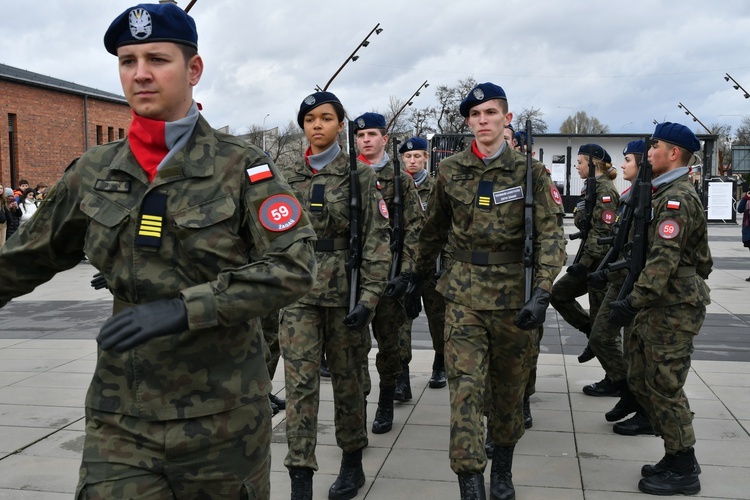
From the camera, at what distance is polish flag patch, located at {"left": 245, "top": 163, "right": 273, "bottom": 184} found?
241 centimetres

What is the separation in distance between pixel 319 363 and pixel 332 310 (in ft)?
1.06

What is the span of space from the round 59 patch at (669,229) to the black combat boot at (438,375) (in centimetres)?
274

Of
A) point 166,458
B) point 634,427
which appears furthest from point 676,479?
point 166,458

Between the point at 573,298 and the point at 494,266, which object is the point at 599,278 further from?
the point at 573,298

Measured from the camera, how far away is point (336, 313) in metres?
4.65

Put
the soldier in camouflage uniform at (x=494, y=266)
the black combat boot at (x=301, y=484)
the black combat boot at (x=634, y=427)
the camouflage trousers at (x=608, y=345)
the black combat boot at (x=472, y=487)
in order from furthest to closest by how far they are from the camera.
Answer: the camouflage trousers at (x=608, y=345) < the black combat boot at (x=634, y=427) < the soldier in camouflage uniform at (x=494, y=266) < the black combat boot at (x=301, y=484) < the black combat boot at (x=472, y=487)

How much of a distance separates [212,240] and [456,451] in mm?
2217

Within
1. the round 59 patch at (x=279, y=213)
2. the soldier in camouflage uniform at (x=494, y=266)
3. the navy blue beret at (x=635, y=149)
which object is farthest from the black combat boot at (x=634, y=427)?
the round 59 patch at (x=279, y=213)

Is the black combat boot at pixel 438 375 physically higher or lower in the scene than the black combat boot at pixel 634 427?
higher

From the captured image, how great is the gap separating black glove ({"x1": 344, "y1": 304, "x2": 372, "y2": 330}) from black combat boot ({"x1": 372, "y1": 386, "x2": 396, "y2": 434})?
4.90 ft

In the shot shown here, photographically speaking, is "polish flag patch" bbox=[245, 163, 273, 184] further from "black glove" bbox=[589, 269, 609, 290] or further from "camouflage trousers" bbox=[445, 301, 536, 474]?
"black glove" bbox=[589, 269, 609, 290]

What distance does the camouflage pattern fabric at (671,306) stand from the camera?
15.1 feet

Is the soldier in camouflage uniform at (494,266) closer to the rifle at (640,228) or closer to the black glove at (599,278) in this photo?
the rifle at (640,228)

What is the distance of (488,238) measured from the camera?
14.8ft
